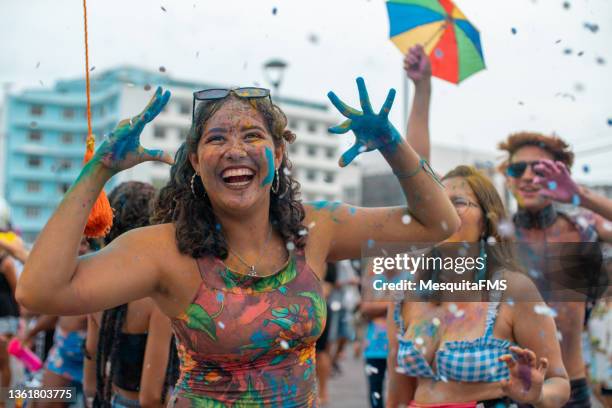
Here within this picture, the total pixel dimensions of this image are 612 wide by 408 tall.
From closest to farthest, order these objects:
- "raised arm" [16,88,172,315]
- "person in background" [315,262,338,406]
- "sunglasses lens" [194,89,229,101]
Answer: "raised arm" [16,88,172,315] < "sunglasses lens" [194,89,229,101] < "person in background" [315,262,338,406]

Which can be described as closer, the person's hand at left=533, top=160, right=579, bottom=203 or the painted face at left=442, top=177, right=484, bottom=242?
the painted face at left=442, top=177, right=484, bottom=242

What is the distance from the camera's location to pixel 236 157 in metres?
2.43

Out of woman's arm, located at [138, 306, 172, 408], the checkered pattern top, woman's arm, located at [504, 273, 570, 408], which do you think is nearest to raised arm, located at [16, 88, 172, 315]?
woman's arm, located at [138, 306, 172, 408]

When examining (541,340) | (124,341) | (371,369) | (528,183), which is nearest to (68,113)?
(371,369)

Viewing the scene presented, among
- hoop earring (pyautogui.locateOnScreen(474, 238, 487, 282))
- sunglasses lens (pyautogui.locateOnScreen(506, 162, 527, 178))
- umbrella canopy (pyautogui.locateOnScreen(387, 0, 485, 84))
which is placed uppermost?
umbrella canopy (pyautogui.locateOnScreen(387, 0, 485, 84))

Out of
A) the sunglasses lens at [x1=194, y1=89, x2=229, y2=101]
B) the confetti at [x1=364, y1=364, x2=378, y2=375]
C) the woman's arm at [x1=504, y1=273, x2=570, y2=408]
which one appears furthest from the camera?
the confetti at [x1=364, y1=364, x2=378, y2=375]

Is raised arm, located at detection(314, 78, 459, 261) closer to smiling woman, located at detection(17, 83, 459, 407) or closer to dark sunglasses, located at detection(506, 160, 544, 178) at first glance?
smiling woman, located at detection(17, 83, 459, 407)

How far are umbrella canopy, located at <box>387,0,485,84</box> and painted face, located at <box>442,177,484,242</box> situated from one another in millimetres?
755

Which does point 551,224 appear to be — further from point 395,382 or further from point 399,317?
point 395,382

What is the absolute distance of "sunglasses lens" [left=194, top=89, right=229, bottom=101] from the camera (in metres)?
2.55

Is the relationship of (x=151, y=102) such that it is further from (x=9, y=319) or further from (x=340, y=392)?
(x=340, y=392)

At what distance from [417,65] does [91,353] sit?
215 centimetres

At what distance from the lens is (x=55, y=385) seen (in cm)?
480

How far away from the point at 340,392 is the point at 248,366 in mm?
7782
